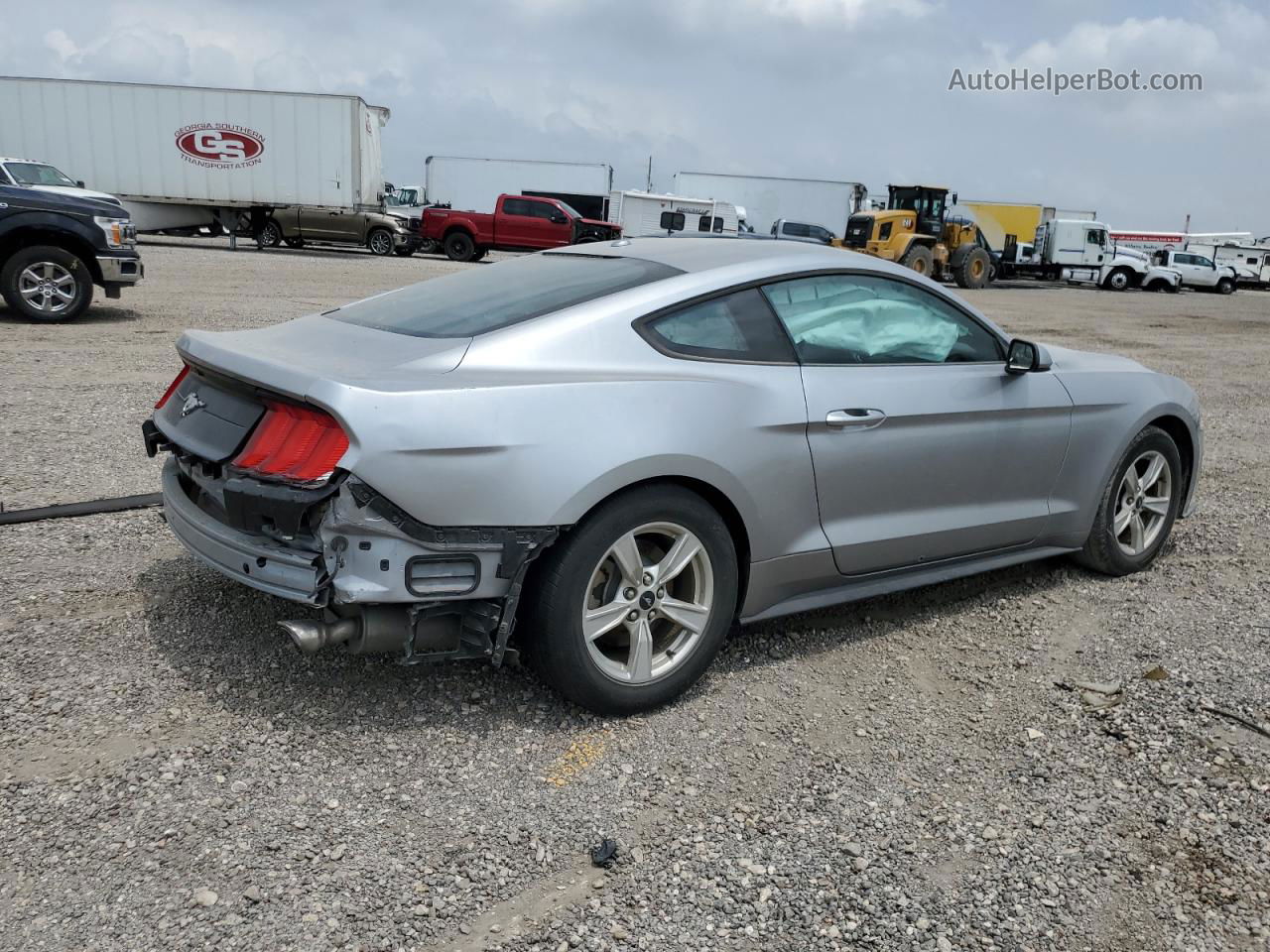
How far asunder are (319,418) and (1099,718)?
2.69 metres

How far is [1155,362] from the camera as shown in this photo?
14.8 meters

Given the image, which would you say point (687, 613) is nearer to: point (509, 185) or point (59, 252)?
point (59, 252)

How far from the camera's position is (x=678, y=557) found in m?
3.37

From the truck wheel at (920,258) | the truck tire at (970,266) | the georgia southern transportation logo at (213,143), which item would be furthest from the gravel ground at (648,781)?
the truck tire at (970,266)

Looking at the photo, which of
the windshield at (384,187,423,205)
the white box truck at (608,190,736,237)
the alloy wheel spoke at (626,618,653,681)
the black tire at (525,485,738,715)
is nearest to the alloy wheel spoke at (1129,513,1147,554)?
the black tire at (525,485,738,715)

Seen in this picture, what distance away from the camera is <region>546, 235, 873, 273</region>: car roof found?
12.6 feet

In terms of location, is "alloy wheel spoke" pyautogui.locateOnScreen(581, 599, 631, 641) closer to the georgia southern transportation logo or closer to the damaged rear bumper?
the damaged rear bumper

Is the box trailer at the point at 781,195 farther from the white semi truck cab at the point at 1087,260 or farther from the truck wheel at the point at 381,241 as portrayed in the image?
the truck wheel at the point at 381,241

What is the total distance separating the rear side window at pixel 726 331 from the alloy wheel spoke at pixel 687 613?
2.65ft

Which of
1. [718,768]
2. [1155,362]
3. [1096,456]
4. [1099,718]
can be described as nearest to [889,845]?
[718,768]

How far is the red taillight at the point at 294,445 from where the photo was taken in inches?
115

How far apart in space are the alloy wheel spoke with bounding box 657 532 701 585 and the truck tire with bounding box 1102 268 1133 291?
137 feet

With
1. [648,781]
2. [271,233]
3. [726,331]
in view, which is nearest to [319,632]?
[648,781]

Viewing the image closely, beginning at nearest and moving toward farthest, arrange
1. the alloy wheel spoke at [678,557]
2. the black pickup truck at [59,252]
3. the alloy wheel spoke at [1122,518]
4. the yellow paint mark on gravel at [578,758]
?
the yellow paint mark on gravel at [578,758] < the alloy wheel spoke at [678,557] < the alloy wheel spoke at [1122,518] < the black pickup truck at [59,252]
